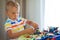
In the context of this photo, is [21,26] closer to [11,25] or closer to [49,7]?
Result: [11,25]

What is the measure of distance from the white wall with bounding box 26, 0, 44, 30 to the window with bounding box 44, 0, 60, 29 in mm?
68

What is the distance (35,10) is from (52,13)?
9.3 inches

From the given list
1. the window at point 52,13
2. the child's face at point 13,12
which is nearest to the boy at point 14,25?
the child's face at point 13,12

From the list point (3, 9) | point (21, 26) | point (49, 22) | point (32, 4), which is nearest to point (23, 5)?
point (32, 4)

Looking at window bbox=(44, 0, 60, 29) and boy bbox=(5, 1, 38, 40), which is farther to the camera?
window bbox=(44, 0, 60, 29)

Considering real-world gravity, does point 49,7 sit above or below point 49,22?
above

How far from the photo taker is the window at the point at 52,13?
1.85 meters

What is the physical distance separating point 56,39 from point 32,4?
46.5 inches

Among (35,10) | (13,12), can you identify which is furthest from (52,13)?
(13,12)

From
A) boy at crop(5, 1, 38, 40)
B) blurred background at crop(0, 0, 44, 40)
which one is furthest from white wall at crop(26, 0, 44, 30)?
boy at crop(5, 1, 38, 40)

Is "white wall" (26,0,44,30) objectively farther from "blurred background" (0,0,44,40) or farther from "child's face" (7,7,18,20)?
"child's face" (7,7,18,20)

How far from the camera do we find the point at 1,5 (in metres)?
1.83

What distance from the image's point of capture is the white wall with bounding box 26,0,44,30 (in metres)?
1.93

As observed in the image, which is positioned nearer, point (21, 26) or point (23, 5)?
point (21, 26)
